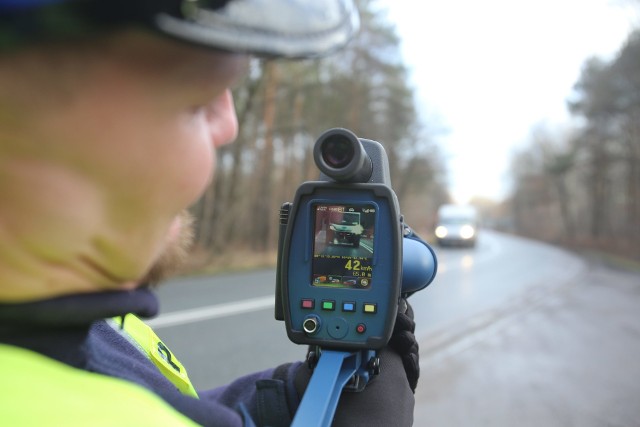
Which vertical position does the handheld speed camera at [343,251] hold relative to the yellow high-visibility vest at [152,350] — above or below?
above

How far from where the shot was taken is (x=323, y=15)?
1.97ft

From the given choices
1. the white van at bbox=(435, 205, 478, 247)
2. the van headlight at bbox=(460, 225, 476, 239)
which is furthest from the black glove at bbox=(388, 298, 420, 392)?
the van headlight at bbox=(460, 225, 476, 239)

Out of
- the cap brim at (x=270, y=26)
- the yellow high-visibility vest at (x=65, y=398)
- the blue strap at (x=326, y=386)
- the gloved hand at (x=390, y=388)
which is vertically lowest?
the gloved hand at (x=390, y=388)

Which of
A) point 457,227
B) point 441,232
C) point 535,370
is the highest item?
point 535,370

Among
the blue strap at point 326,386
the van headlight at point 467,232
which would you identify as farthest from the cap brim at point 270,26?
the van headlight at point 467,232

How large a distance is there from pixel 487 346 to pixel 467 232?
2011 cm

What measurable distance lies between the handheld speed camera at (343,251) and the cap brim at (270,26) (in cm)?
50

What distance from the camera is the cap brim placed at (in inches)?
21.5

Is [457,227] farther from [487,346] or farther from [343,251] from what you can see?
[343,251]

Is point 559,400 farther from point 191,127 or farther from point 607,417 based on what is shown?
point 191,127

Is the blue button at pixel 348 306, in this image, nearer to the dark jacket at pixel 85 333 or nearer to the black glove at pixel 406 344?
the black glove at pixel 406 344

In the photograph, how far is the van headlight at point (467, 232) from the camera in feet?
84.0

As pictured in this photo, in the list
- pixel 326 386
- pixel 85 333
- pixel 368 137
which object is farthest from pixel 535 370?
pixel 368 137

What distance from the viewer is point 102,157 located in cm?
59
